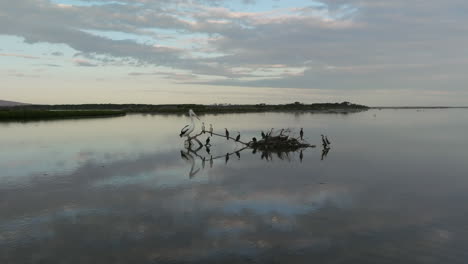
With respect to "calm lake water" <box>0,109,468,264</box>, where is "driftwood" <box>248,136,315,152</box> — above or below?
above

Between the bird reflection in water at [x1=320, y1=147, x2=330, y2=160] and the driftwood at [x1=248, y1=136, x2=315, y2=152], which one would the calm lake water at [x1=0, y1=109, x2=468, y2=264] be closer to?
the bird reflection in water at [x1=320, y1=147, x2=330, y2=160]

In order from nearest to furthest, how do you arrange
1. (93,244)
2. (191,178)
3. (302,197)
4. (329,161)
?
1. (93,244)
2. (302,197)
3. (191,178)
4. (329,161)

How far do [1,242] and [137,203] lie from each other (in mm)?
3254

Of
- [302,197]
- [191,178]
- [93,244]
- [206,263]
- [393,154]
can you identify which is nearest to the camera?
[206,263]

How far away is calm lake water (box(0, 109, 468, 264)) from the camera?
6570 millimetres

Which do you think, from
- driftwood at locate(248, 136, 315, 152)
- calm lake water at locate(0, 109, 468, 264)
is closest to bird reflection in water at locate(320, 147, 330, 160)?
calm lake water at locate(0, 109, 468, 264)

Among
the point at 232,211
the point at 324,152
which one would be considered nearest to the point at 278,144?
the point at 324,152

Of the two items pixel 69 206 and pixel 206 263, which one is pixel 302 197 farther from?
pixel 69 206

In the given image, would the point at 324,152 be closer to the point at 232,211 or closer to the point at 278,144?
the point at 278,144

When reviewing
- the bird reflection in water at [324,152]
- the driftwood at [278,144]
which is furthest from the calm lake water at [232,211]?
the driftwood at [278,144]

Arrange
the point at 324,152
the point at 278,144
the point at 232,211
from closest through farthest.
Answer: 1. the point at 232,211
2. the point at 324,152
3. the point at 278,144

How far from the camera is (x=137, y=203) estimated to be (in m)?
9.55

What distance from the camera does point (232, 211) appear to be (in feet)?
29.4

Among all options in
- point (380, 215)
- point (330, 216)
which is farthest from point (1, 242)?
point (380, 215)
